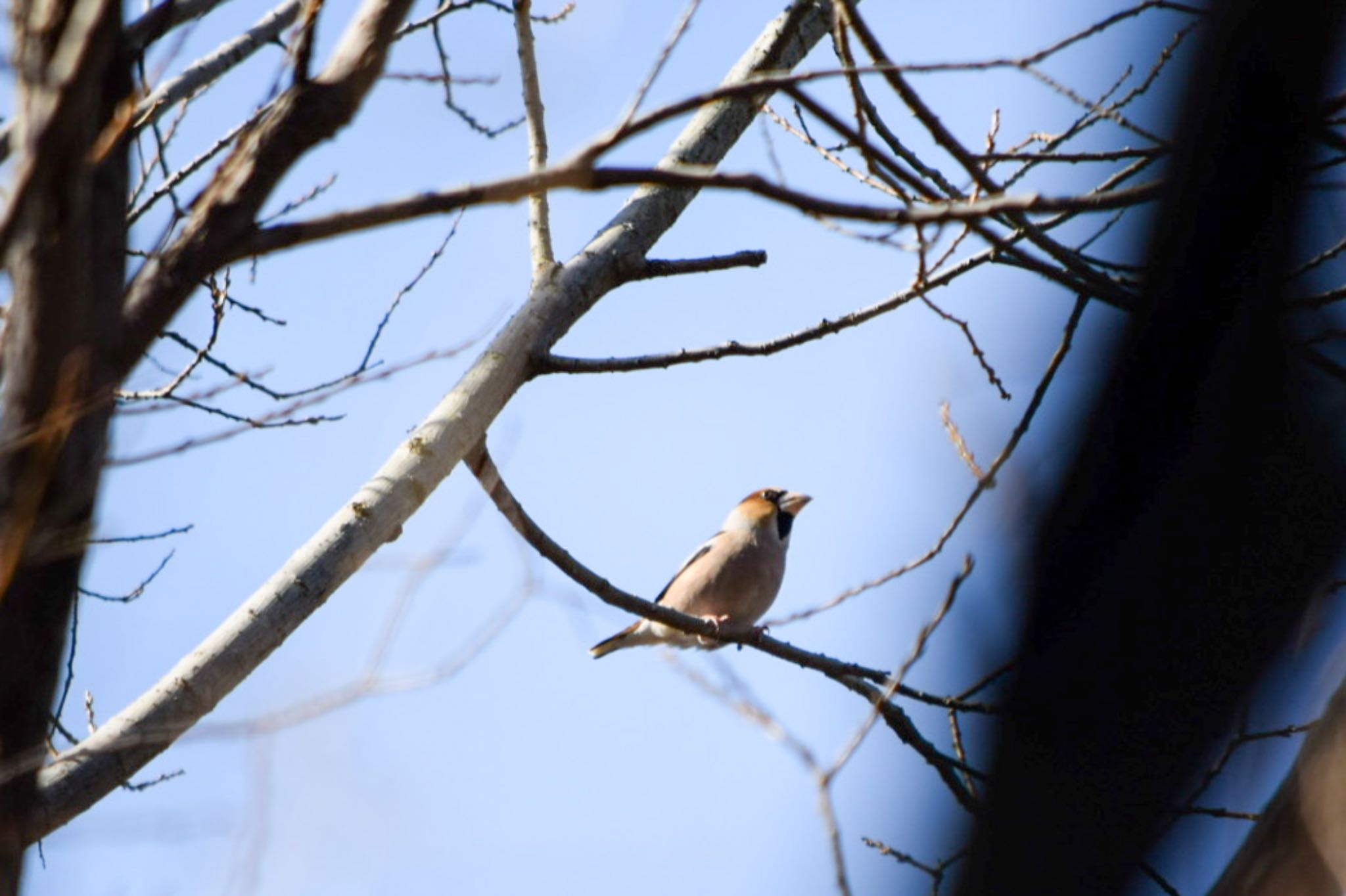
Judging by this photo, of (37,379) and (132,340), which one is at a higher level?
(132,340)

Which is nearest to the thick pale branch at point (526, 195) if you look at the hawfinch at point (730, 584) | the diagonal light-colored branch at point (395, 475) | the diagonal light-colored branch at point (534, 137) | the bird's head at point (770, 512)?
the diagonal light-colored branch at point (395, 475)

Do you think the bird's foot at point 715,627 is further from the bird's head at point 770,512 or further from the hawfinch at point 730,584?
the bird's head at point 770,512

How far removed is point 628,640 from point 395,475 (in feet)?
11.2

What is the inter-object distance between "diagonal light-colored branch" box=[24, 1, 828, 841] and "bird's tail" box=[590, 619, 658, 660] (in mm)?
2670

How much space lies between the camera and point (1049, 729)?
4.65 feet

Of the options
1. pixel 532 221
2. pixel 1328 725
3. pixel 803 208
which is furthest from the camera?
pixel 532 221

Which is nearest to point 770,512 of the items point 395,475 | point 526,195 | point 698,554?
point 698,554

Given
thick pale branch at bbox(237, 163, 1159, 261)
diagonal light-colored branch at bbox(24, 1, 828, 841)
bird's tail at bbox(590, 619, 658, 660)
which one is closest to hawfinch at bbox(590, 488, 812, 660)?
bird's tail at bbox(590, 619, 658, 660)

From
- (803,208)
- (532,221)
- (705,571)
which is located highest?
(705,571)

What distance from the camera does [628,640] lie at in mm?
6234

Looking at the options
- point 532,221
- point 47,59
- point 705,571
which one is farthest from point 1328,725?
point 705,571

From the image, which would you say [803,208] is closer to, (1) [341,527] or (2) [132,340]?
(2) [132,340]

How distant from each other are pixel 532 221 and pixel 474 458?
2.36 ft

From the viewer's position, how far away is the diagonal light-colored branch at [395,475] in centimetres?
227
